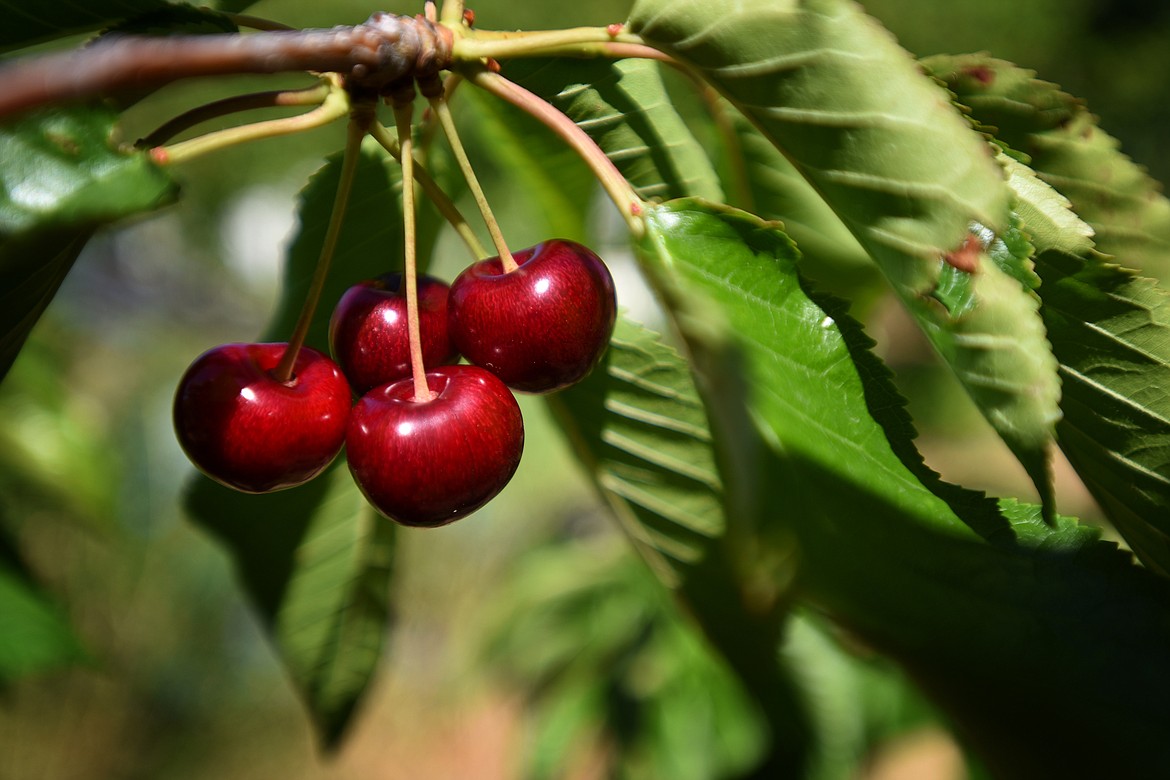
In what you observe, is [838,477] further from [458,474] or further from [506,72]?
[506,72]

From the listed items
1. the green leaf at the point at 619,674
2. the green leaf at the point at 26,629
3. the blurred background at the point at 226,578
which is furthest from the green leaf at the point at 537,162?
the blurred background at the point at 226,578

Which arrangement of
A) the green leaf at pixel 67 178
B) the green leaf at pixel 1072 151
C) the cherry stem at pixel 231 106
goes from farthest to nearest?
the green leaf at pixel 1072 151 < the cherry stem at pixel 231 106 < the green leaf at pixel 67 178

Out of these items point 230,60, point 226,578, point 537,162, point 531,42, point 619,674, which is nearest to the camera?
point 230,60

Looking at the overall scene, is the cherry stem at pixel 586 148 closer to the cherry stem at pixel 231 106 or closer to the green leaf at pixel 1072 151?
the cherry stem at pixel 231 106

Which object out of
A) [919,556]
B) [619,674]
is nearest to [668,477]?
[919,556]

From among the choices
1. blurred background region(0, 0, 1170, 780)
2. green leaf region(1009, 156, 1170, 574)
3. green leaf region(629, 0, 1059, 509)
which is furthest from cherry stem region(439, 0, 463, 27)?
blurred background region(0, 0, 1170, 780)

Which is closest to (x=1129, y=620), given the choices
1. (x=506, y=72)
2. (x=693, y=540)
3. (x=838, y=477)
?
(x=838, y=477)

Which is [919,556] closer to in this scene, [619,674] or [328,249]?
[328,249]
